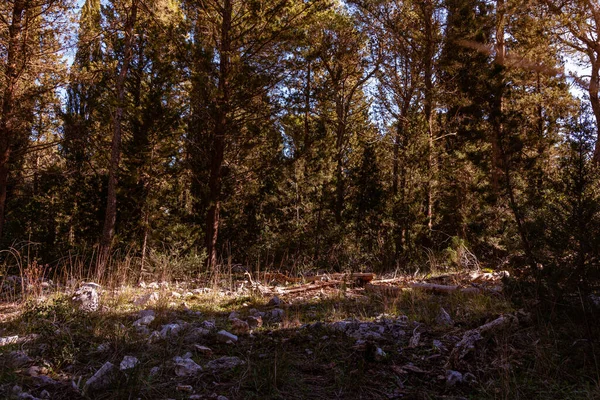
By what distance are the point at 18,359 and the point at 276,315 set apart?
9.17ft

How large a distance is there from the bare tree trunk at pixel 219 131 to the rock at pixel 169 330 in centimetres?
581

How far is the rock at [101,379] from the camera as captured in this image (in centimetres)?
311

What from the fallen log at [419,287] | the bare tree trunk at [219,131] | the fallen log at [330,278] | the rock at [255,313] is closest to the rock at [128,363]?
the rock at [255,313]

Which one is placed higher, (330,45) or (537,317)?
(330,45)

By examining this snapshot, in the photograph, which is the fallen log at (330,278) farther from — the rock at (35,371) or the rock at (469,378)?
the rock at (35,371)

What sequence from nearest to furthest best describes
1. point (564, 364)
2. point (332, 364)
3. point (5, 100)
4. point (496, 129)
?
point (564, 364)
point (332, 364)
point (496, 129)
point (5, 100)

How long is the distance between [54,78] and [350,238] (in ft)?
33.9

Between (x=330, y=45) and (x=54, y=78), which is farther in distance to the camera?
(x=330, y=45)

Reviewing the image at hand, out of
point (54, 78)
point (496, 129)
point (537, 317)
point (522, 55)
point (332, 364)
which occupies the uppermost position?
point (522, 55)

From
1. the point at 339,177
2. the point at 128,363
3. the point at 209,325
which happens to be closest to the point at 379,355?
the point at 209,325

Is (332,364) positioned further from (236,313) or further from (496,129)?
(496,129)

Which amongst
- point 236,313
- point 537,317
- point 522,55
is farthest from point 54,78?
point 522,55

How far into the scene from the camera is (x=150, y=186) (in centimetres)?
1361

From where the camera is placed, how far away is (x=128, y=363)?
11.3 ft
